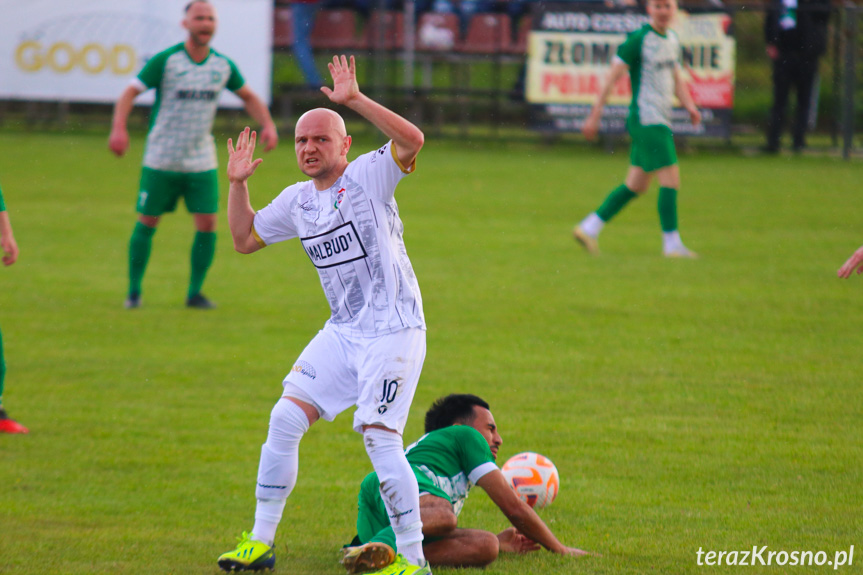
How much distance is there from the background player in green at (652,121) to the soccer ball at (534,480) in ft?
20.9

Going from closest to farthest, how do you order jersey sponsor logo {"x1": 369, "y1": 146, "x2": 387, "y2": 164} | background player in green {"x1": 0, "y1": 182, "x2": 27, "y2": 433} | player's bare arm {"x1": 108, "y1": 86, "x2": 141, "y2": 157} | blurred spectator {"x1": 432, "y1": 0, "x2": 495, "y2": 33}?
1. jersey sponsor logo {"x1": 369, "y1": 146, "x2": 387, "y2": 164}
2. background player in green {"x1": 0, "y1": 182, "x2": 27, "y2": 433}
3. player's bare arm {"x1": 108, "y1": 86, "x2": 141, "y2": 157}
4. blurred spectator {"x1": 432, "y1": 0, "x2": 495, "y2": 33}

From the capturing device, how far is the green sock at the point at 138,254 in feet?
29.8

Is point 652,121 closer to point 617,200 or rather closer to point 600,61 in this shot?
point 617,200

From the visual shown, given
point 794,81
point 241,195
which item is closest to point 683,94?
point 241,195

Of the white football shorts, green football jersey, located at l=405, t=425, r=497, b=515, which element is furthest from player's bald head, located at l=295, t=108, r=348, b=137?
green football jersey, located at l=405, t=425, r=497, b=515

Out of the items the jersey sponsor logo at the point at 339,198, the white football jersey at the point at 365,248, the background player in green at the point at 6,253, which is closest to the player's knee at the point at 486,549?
the white football jersey at the point at 365,248

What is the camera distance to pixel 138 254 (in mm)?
9141

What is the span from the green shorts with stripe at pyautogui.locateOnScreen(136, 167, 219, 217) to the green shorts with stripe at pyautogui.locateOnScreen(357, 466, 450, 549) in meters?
5.26

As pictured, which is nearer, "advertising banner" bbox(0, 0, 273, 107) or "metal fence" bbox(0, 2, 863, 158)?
"metal fence" bbox(0, 2, 863, 158)


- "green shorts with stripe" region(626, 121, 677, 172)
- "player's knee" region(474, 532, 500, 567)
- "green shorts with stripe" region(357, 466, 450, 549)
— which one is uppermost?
"green shorts with stripe" region(626, 121, 677, 172)

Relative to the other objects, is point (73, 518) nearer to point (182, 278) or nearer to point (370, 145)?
point (182, 278)

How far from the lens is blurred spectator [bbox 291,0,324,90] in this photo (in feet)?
68.3

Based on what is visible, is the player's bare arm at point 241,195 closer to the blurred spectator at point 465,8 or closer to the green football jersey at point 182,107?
the green football jersey at point 182,107

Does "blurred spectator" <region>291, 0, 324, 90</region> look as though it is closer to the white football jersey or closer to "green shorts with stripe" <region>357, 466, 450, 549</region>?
the white football jersey
